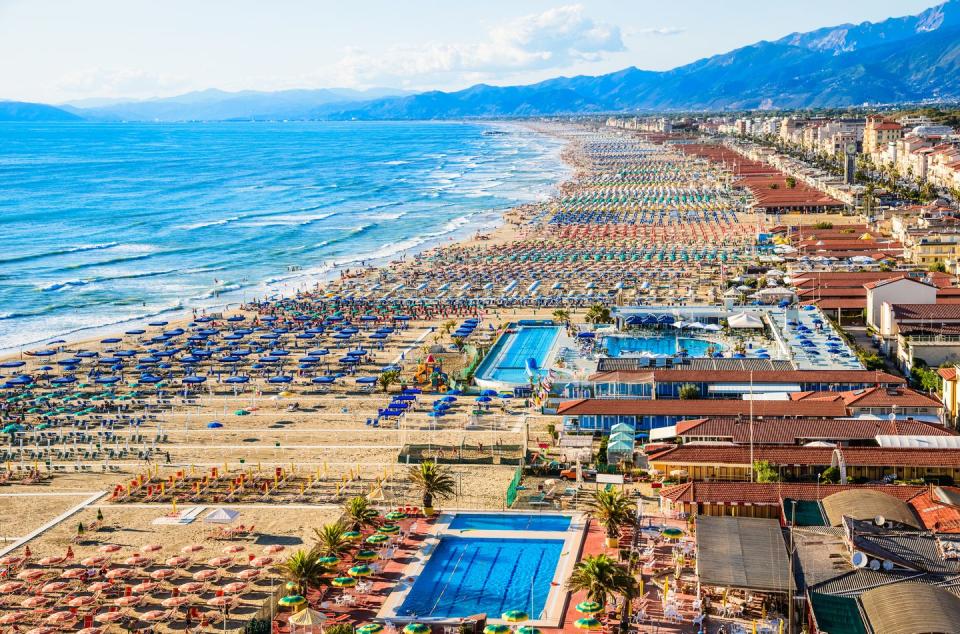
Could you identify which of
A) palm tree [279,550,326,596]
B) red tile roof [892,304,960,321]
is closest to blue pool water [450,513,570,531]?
palm tree [279,550,326,596]

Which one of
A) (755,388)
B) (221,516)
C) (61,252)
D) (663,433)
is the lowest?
(61,252)

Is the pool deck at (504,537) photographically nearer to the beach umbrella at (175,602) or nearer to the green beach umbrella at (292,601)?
the green beach umbrella at (292,601)

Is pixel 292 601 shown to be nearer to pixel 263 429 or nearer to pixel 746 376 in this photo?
pixel 263 429

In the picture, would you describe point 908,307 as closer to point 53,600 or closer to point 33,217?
point 53,600

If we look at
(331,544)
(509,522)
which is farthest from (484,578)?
(331,544)

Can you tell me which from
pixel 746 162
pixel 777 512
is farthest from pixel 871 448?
pixel 746 162
